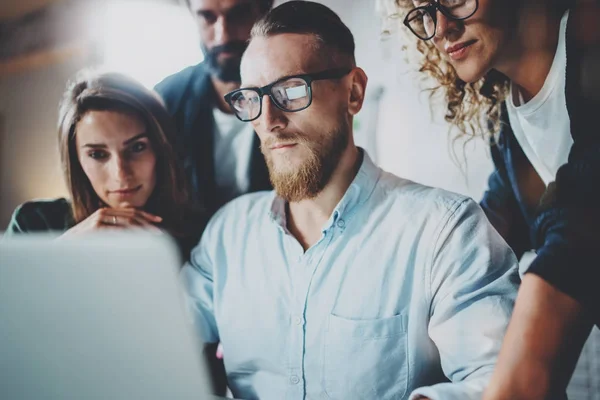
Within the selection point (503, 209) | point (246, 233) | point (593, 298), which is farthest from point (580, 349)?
point (246, 233)

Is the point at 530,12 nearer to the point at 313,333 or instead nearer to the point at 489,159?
the point at 489,159

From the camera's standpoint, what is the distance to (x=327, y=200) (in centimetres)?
108

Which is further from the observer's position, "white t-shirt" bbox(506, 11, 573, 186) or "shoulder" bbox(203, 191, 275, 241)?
"shoulder" bbox(203, 191, 275, 241)

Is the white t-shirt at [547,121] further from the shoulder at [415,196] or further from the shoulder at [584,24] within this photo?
the shoulder at [415,196]

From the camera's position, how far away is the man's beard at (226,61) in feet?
3.81

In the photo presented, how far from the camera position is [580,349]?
0.85 meters

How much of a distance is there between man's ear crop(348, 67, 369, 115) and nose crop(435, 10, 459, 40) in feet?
0.53

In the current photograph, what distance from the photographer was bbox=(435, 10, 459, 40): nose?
93 cm

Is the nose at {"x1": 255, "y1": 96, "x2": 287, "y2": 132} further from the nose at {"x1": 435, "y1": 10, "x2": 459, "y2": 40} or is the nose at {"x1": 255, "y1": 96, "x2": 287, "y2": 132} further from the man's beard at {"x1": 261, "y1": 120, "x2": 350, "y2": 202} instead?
the nose at {"x1": 435, "y1": 10, "x2": 459, "y2": 40}

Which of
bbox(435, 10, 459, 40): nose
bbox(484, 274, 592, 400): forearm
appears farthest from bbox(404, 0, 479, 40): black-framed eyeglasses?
bbox(484, 274, 592, 400): forearm

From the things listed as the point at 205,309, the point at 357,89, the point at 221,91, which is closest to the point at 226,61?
the point at 221,91

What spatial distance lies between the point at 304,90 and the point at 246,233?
353mm

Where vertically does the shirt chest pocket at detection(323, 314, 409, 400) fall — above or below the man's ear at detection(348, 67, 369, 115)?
below

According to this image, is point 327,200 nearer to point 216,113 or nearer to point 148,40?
point 216,113
